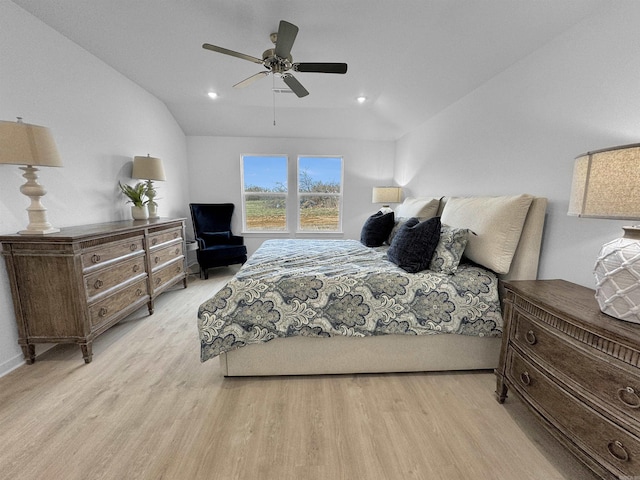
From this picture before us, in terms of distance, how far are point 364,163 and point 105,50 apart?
146 inches

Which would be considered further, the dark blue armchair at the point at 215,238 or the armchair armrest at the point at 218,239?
the armchair armrest at the point at 218,239

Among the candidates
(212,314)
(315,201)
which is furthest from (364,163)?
(212,314)

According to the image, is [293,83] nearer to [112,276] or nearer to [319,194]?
[112,276]

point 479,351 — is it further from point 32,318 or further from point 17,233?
point 17,233

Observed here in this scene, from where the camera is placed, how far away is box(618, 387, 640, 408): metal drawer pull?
91cm

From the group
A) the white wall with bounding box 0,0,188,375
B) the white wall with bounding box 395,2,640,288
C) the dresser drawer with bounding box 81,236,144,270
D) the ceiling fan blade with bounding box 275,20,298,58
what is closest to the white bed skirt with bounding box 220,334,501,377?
the white wall with bounding box 395,2,640,288

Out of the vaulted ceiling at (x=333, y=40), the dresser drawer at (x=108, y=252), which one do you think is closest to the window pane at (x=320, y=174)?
the vaulted ceiling at (x=333, y=40)

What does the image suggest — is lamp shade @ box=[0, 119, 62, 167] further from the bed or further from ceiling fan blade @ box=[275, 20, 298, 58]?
ceiling fan blade @ box=[275, 20, 298, 58]

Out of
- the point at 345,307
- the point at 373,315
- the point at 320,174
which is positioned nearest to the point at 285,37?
the point at 345,307

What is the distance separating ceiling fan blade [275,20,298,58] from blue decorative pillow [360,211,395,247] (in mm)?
A: 1824

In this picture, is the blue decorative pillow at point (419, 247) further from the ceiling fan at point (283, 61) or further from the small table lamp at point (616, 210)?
the ceiling fan at point (283, 61)

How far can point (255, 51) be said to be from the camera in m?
2.57

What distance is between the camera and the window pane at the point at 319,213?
4.91m

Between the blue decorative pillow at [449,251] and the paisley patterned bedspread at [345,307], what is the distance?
8 cm
